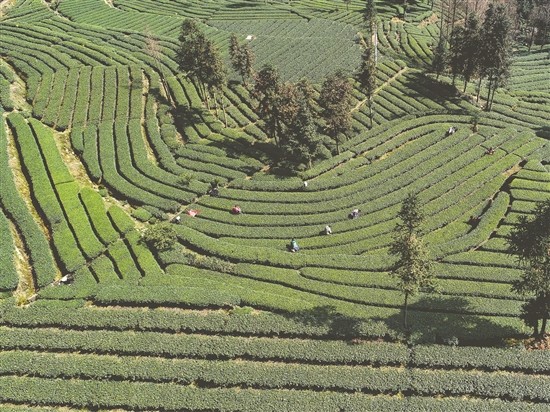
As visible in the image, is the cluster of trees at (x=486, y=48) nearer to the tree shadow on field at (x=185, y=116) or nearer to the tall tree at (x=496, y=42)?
the tall tree at (x=496, y=42)

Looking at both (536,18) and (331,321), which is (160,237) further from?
(536,18)

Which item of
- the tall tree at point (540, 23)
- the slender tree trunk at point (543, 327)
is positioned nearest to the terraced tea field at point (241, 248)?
the slender tree trunk at point (543, 327)

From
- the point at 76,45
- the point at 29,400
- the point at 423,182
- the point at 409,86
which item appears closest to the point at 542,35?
the point at 409,86

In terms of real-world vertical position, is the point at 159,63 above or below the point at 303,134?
above

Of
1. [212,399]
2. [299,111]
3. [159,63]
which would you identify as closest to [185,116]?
[159,63]

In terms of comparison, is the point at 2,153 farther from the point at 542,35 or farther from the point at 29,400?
the point at 542,35

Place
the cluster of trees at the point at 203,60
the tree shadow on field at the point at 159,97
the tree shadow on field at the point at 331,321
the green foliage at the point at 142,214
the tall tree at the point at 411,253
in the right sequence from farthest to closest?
the tree shadow on field at the point at 159,97 < the cluster of trees at the point at 203,60 < the green foliage at the point at 142,214 < the tree shadow on field at the point at 331,321 < the tall tree at the point at 411,253
